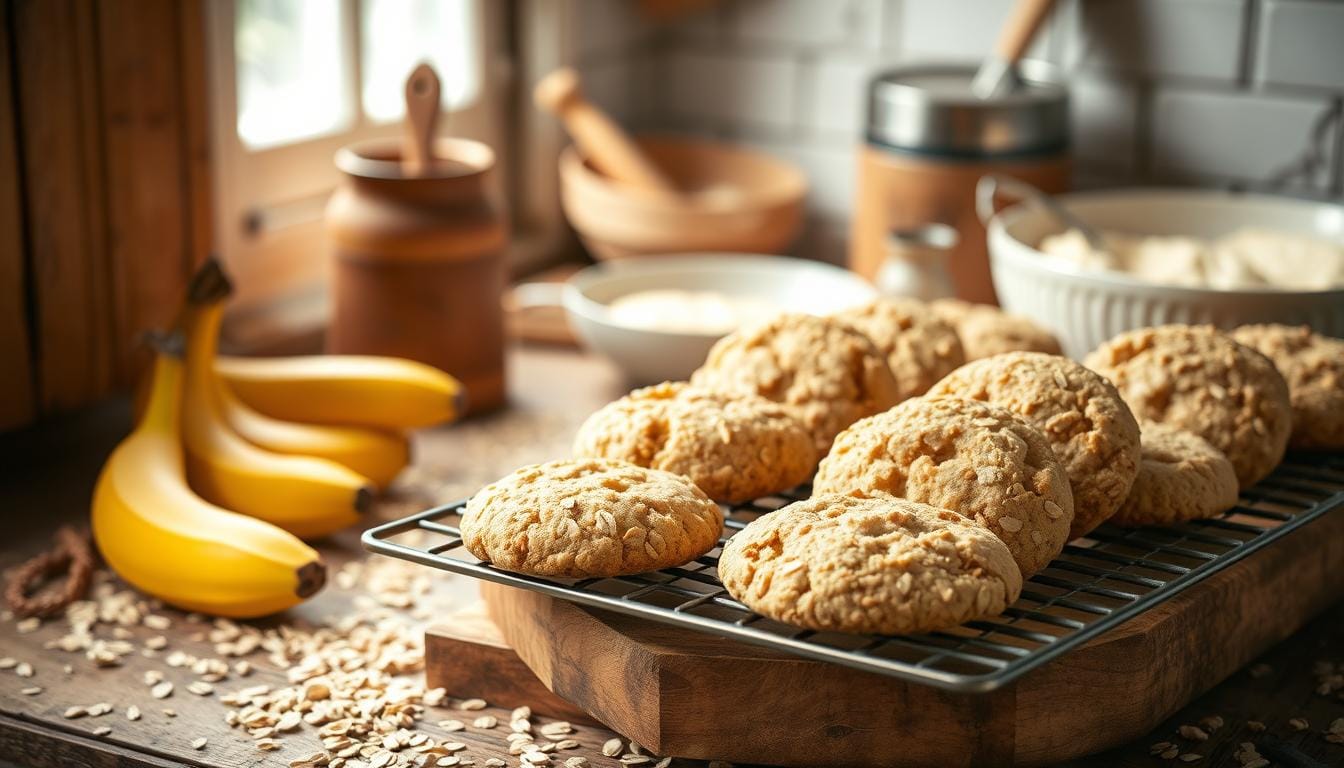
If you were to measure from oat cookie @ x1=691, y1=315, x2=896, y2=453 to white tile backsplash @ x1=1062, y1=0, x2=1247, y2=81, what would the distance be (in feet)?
3.30

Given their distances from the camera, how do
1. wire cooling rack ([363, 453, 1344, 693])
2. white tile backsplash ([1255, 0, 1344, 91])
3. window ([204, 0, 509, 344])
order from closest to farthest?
wire cooling rack ([363, 453, 1344, 693]) < window ([204, 0, 509, 344]) < white tile backsplash ([1255, 0, 1344, 91])

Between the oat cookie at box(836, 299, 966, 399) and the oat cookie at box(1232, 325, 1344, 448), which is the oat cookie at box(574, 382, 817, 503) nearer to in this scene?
the oat cookie at box(836, 299, 966, 399)

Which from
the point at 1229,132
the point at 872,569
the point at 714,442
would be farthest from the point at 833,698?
the point at 1229,132

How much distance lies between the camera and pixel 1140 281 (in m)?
1.57

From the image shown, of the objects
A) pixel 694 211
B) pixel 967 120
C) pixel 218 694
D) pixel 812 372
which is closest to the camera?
pixel 218 694

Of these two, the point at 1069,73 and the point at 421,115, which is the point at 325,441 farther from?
the point at 1069,73

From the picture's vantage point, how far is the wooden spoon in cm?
199

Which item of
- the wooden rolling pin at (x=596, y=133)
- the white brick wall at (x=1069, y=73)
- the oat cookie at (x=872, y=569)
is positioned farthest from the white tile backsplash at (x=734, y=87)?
the oat cookie at (x=872, y=569)

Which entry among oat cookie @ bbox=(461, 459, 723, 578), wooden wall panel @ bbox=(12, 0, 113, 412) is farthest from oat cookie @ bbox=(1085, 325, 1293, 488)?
wooden wall panel @ bbox=(12, 0, 113, 412)

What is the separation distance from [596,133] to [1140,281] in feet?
2.78

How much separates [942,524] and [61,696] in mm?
683

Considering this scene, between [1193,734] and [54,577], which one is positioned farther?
[54,577]

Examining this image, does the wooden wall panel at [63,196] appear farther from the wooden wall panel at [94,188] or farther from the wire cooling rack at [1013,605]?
the wire cooling rack at [1013,605]

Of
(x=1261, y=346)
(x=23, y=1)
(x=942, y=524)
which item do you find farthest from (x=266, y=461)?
(x=1261, y=346)
